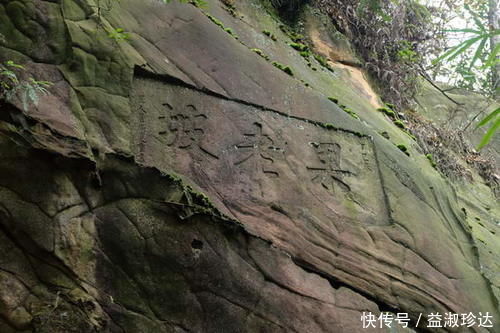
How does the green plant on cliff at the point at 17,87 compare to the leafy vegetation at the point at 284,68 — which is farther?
the leafy vegetation at the point at 284,68

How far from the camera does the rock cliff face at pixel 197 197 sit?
3.52 meters

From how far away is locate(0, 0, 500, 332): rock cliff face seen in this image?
3.52m

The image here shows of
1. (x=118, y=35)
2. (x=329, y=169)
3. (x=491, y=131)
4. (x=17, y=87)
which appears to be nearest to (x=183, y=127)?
(x=118, y=35)

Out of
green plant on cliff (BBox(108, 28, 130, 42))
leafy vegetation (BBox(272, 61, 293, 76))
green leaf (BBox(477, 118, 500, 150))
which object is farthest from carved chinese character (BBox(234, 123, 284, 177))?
green leaf (BBox(477, 118, 500, 150))

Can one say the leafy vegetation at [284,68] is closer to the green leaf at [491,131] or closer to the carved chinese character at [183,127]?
the carved chinese character at [183,127]

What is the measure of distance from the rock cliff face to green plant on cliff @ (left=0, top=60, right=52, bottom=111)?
76mm

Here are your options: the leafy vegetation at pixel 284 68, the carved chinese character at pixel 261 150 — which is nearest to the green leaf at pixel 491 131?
A: the carved chinese character at pixel 261 150

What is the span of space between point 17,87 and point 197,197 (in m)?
1.65

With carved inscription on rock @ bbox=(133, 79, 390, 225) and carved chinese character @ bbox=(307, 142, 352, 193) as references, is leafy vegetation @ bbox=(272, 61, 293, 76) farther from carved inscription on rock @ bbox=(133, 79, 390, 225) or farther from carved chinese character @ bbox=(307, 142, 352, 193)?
carved chinese character @ bbox=(307, 142, 352, 193)

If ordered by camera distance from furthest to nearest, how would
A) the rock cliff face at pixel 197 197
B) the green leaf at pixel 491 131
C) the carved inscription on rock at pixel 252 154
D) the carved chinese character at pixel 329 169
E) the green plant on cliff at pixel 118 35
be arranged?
the carved chinese character at pixel 329 169, the carved inscription on rock at pixel 252 154, the green plant on cliff at pixel 118 35, the rock cliff face at pixel 197 197, the green leaf at pixel 491 131

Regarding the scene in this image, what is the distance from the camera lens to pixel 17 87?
363cm

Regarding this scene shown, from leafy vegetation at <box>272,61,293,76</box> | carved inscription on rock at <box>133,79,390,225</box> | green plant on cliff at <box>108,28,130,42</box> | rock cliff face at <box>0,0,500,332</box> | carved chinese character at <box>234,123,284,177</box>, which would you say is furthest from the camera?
leafy vegetation at <box>272,61,293,76</box>

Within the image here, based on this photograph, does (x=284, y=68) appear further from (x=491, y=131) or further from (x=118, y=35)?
(x=491, y=131)

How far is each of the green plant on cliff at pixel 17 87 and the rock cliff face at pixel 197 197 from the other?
3.0 inches
